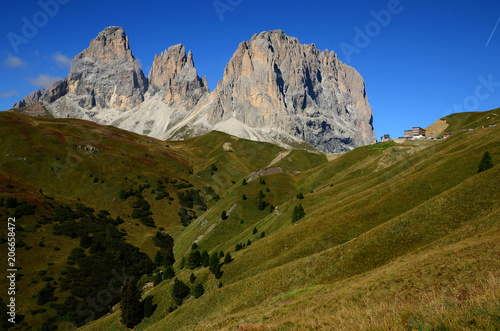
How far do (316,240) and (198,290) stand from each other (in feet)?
79.1

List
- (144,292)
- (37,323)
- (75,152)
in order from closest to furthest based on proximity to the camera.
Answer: (37,323) < (144,292) < (75,152)

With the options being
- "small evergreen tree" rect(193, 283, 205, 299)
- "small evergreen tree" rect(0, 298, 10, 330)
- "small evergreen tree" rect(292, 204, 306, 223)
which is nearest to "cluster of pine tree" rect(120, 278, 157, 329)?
"small evergreen tree" rect(193, 283, 205, 299)

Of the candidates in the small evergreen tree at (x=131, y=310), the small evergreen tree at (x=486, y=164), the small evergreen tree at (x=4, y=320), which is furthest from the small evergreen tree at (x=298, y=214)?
the small evergreen tree at (x=4, y=320)

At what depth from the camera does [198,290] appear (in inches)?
2094

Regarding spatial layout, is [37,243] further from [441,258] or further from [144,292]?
[441,258]

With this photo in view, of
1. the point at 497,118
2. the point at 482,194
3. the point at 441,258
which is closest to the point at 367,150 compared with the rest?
the point at 497,118

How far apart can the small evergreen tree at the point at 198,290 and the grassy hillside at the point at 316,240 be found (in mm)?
894

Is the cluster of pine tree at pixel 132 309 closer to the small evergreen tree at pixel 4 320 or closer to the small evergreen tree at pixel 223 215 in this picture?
the small evergreen tree at pixel 4 320

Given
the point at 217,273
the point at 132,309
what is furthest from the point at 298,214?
the point at 132,309

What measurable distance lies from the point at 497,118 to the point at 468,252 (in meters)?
162

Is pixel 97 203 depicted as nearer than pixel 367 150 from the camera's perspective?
Yes

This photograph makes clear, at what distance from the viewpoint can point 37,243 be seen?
7331 centimetres

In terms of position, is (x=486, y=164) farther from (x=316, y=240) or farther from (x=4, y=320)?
(x=4, y=320)

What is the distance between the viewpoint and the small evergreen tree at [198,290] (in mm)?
52625
